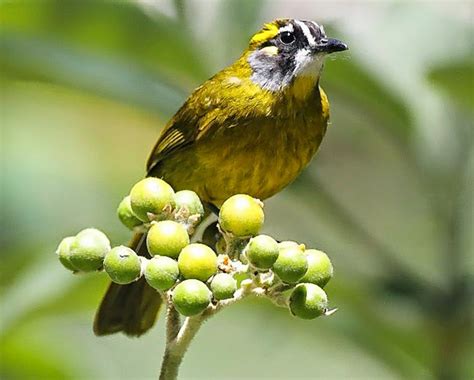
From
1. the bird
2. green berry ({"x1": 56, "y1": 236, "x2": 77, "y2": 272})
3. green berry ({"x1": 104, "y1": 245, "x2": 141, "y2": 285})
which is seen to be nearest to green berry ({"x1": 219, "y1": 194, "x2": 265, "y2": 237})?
green berry ({"x1": 104, "y1": 245, "x2": 141, "y2": 285})

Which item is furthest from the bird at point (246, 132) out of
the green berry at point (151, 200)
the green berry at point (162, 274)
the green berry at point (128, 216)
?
the green berry at point (162, 274)

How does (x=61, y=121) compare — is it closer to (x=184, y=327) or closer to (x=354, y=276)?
(x=354, y=276)

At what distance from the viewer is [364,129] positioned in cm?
531

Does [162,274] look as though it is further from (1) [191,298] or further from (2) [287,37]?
(2) [287,37]

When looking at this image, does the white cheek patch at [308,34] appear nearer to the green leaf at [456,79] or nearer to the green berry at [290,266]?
the green leaf at [456,79]

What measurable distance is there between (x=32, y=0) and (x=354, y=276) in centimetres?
153

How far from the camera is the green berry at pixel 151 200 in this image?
266cm

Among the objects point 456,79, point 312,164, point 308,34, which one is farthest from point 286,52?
point 456,79

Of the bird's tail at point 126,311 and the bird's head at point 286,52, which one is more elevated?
the bird's head at point 286,52

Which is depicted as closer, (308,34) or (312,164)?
(308,34)

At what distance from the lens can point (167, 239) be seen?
2512mm

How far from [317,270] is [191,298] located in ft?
1.18

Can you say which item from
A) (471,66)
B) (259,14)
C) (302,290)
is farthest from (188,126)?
(302,290)

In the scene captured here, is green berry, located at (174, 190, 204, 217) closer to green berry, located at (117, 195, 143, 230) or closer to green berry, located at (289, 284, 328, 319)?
green berry, located at (117, 195, 143, 230)
